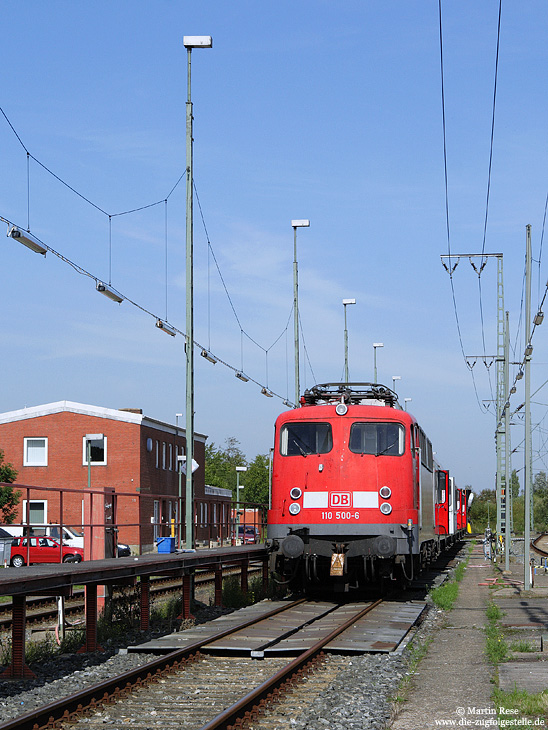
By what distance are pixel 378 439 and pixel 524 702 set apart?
9803mm

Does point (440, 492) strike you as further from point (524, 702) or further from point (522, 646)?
point (524, 702)

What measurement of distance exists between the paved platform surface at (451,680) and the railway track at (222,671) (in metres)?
0.68

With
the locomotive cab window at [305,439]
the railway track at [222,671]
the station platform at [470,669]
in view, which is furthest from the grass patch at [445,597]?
the locomotive cab window at [305,439]

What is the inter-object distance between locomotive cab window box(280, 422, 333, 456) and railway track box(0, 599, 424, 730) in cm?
304

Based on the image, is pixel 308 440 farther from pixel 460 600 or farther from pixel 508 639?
pixel 508 639

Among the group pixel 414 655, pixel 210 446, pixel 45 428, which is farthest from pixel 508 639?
pixel 210 446

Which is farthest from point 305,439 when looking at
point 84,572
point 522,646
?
point 84,572

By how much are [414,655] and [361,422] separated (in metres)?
6.89

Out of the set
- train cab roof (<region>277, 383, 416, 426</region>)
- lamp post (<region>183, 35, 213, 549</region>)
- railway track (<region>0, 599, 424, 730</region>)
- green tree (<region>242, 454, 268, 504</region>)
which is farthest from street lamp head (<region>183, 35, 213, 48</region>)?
green tree (<region>242, 454, 268, 504</region>)

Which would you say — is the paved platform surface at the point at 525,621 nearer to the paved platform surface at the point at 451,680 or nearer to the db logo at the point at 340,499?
the paved platform surface at the point at 451,680

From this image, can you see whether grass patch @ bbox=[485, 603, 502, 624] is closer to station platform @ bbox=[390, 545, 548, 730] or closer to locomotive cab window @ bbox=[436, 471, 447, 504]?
station platform @ bbox=[390, 545, 548, 730]

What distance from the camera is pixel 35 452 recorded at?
5066 cm

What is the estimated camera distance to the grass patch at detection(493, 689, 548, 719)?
8.26 metres

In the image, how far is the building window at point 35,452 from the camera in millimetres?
50625
